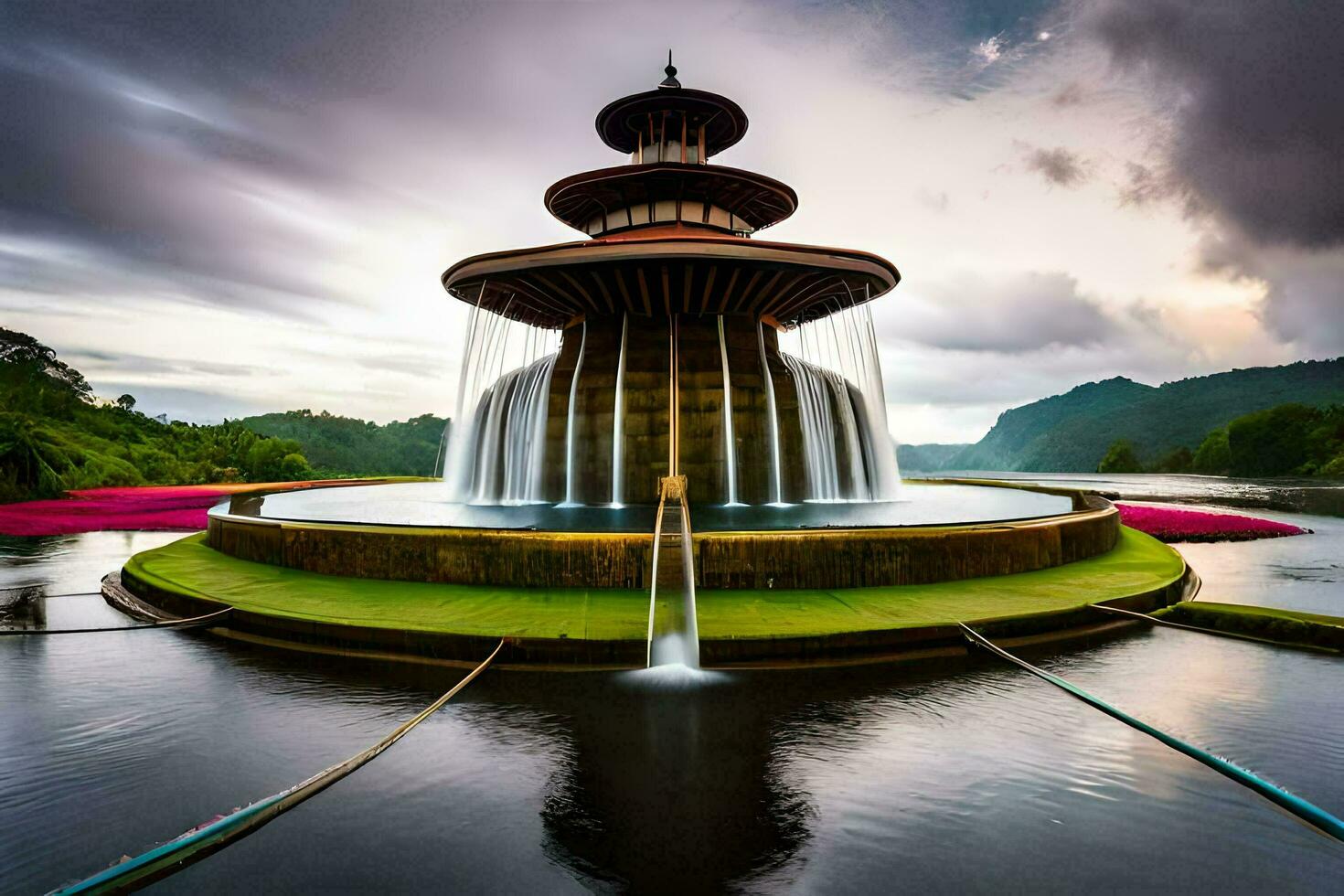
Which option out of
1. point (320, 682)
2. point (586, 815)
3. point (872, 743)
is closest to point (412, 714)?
point (320, 682)

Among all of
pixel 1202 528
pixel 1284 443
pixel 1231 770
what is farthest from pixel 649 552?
pixel 1284 443

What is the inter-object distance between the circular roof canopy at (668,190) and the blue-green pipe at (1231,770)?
50.3ft

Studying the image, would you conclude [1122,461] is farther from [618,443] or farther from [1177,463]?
[618,443]

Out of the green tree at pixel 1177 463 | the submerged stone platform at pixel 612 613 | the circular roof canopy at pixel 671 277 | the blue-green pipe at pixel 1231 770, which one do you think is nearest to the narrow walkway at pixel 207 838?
the submerged stone platform at pixel 612 613

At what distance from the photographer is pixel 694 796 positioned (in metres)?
3.78

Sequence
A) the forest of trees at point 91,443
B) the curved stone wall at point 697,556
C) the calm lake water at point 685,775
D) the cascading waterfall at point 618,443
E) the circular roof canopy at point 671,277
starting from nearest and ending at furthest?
the calm lake water at point 685,775 → the curved stone wall at point 697,556 → the circular roof canopy at point 671,277 → the cascading waterfall at point 618,443 → the forest of trees at point 91,443

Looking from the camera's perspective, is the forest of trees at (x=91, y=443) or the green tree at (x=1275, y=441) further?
the green tree at (x=1275, y=441)

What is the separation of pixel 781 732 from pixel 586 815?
5.08ft

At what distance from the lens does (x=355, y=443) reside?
95.3m

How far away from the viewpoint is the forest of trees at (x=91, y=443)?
27328 mm

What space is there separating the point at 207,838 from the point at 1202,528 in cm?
2112

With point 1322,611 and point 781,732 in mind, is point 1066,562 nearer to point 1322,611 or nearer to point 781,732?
point 1322,611

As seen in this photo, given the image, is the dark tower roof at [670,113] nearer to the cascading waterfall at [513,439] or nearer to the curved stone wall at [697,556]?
the cascading waterfall at [513,439]

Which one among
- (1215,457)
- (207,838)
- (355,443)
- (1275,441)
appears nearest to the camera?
(207,838)
